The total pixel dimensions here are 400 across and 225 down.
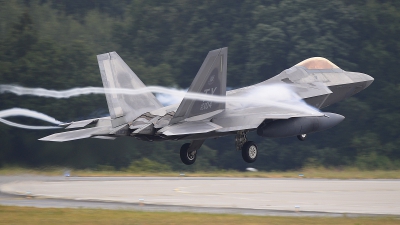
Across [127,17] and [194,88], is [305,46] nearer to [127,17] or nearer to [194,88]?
[127,17]

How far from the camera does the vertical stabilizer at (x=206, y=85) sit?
21688mm

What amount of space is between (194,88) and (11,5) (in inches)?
1682

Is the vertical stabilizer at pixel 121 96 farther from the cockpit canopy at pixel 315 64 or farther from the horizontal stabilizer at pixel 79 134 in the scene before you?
the cockpit canopy at pixel 315 64

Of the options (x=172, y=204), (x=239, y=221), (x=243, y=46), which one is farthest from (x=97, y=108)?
(x=239, y=221)

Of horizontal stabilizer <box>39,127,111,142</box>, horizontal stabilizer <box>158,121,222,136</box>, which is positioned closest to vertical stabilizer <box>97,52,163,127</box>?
horizontal stabilizer <box>39,127,111,142</box>

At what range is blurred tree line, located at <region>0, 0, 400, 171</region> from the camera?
45.5 meters

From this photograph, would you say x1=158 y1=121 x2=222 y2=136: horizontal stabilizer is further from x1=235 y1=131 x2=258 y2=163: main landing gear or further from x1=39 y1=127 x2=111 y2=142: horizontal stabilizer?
x1=235 y1=131 x2=258 y2=163: main landing gear

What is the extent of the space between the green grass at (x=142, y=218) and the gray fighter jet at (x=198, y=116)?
12.8 ft

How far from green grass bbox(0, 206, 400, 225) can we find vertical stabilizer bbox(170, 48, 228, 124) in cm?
446

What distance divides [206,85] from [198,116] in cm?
115

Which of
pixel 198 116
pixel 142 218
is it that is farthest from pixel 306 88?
pixel 142 218

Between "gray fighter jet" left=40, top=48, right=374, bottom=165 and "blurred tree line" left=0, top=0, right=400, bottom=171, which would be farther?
"blurred tree line" left=0, top=0, right=400, bottom=171

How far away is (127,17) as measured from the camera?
221 feet

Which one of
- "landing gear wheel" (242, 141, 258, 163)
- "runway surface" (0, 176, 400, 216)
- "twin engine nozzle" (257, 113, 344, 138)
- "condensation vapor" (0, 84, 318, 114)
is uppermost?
"condensation vapor" (0, 84, 318, 114)
